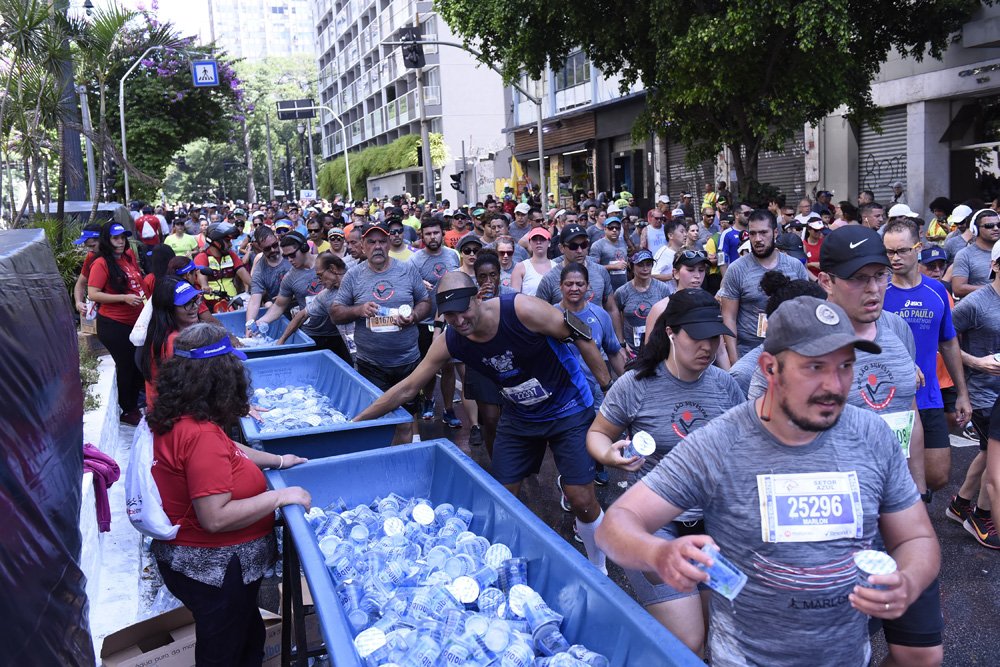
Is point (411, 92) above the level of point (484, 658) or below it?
above

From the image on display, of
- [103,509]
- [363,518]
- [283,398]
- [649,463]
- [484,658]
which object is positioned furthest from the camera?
[283,398]

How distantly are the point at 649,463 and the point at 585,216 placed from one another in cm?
1526

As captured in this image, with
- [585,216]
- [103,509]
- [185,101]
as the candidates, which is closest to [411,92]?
[185,101]

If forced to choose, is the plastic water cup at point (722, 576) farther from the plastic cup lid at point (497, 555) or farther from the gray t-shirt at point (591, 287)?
the gray t-shirt at point (591, 287)

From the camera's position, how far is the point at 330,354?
8.05 metres

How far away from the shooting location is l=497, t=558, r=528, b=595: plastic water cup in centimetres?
391

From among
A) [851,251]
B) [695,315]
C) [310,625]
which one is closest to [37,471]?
[695,315]

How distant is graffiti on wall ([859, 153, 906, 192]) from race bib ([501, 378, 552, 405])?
59.4 ft

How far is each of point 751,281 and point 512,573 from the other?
150 inches

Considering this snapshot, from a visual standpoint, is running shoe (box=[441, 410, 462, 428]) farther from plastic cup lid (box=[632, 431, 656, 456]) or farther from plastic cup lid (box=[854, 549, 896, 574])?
plastic cup lid (box=[854, 549, 896, 574])

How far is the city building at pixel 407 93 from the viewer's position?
2051 inches

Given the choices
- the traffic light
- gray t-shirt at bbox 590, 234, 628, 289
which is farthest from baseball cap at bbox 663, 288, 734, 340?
the traffic light

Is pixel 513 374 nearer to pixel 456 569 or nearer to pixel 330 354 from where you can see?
pixel 456 569

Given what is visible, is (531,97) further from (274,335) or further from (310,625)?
(310,625)
